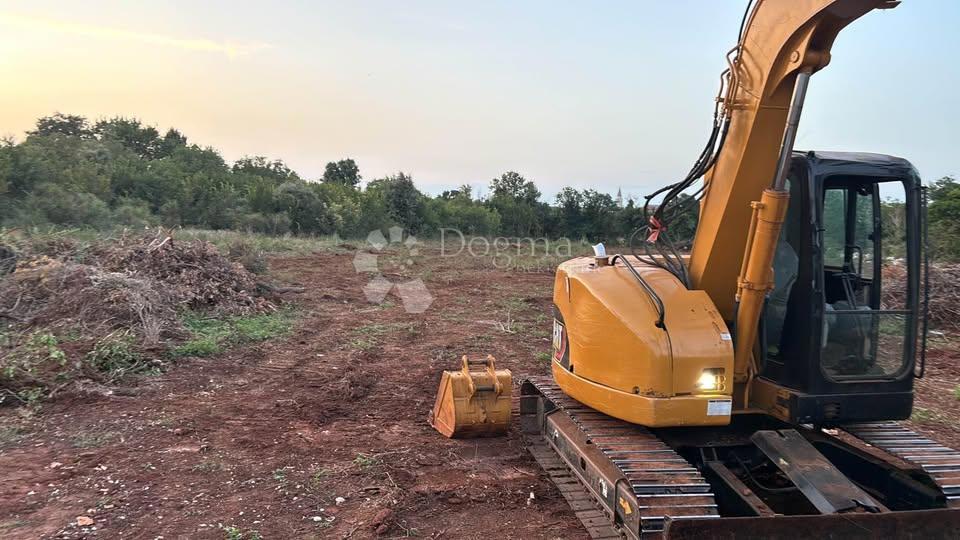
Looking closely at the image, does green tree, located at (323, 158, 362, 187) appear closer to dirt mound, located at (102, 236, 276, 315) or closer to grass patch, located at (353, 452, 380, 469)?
dirt mound, located at (102, 236, 276, 315)

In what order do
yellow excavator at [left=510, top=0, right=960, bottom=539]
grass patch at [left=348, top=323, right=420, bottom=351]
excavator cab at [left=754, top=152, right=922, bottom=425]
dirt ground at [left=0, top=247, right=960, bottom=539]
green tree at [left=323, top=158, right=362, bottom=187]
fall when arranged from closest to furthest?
yellow excavator at [left=510, top=0, right=960, bottom=539]
excavator cab at [left=754, top=152, right=922, bottom=425]
dirt ground at [left=0, top=247, right=960, bottom=539]
grass patch at [left=348, top=323, right=420, bottom=351]
green tree at [left=323, top=158, right=362, bottom=187]

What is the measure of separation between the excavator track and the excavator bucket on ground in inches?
32.9

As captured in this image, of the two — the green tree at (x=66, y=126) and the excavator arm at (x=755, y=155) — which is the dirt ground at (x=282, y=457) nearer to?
the excavator arm at (x=755, y=155)

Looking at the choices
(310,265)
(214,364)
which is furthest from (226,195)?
(214,364)

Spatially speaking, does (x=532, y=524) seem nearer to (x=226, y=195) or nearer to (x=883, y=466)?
(x=883, y=466)

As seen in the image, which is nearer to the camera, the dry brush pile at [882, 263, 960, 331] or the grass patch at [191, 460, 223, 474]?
the grass patch at [191, 460, 223, 474]

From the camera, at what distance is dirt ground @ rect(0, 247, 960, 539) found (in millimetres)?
4086

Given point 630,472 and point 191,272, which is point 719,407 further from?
point 191,272

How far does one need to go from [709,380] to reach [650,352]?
14.8 inches

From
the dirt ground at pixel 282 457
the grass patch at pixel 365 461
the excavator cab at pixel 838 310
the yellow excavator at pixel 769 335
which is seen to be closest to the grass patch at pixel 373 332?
the dirt ground at pixel 282 457

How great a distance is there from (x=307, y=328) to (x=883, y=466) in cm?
853

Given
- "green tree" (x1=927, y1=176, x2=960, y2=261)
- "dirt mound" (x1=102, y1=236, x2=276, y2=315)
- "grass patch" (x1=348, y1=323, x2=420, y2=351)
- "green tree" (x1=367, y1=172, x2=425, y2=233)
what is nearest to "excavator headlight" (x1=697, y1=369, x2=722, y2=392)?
"grass patch" (x1=348, y1=323, x2=420, y2=351)

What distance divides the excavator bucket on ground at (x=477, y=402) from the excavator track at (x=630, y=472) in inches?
32.9

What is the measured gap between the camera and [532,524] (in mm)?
4129
